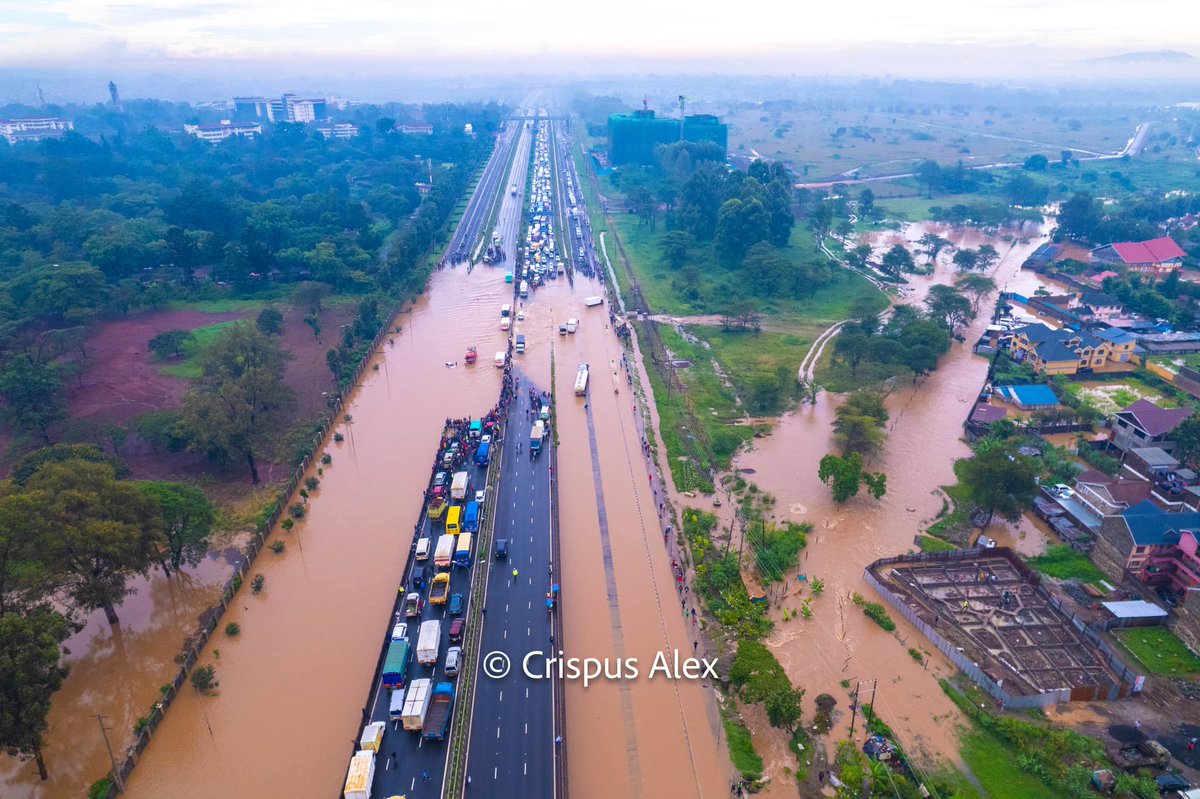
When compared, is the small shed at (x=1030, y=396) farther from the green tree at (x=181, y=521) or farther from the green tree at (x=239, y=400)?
the green tree at (x=181, y=521)

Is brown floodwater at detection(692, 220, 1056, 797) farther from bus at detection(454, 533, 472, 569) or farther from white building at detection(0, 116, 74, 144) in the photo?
white building at detection(0, 116, 74, 144)

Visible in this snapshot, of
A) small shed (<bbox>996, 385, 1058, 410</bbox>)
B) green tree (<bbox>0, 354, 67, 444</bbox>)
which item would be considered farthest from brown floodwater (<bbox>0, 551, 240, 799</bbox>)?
small shed (<bbox>996, 385, 1058, 410</bbox>)

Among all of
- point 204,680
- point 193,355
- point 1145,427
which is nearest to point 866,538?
point 1145,427

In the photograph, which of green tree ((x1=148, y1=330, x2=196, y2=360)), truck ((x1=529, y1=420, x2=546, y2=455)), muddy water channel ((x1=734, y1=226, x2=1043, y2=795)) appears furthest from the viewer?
green tree ((x1=148, y1=330, x2=196, y2=360))

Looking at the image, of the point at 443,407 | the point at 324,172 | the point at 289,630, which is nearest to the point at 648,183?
the point at 324,172

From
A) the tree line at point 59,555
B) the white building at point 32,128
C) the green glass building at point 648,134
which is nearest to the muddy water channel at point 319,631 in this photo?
the tree line at point 59,555

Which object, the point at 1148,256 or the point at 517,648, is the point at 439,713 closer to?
the point at 517,648

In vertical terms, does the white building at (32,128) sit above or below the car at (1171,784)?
above

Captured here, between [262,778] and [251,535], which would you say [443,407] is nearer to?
[251,535]
